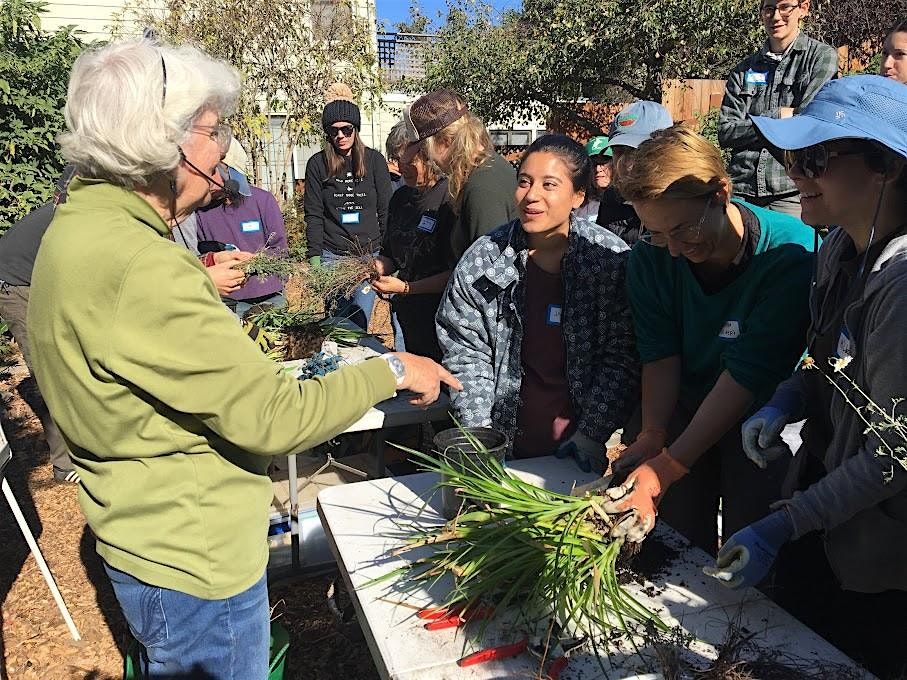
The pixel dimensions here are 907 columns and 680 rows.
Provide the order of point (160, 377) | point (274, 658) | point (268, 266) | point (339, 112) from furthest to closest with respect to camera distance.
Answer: point (339, 112) < point (268, 266) < point (274, 658) < point (160, 377)

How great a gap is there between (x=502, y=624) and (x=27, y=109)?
23.3 feet

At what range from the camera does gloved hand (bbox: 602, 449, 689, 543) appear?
5.48 feet

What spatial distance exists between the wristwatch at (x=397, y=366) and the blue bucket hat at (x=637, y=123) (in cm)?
226

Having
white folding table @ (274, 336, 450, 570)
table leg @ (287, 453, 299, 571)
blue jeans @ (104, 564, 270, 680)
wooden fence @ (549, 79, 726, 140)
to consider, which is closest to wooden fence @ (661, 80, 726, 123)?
wooden fence @ (549, 79, 726, 140)

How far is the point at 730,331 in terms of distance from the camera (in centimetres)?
225

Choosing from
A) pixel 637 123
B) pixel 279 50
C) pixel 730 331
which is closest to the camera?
pixel 730 331

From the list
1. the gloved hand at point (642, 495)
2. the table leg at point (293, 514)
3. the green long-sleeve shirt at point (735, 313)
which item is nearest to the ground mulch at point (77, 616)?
the table leg at point (293, 514)

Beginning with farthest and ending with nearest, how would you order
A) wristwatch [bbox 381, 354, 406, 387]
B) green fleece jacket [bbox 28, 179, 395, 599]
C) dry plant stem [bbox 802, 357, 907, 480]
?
wristwatch [bbox 381, 354, 406, 387]
green fleece jacket [bbox 28, 179, 395, 599]
dry plant stem [bbox 802, 357, 907, 480]

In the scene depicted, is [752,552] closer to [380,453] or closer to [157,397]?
[157,397]

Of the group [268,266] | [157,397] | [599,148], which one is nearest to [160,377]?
[157,397]

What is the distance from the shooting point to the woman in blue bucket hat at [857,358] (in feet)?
4.96

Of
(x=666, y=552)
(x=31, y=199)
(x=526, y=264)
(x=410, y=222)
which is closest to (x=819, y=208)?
(x=666, y=552)

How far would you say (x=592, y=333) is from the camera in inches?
103

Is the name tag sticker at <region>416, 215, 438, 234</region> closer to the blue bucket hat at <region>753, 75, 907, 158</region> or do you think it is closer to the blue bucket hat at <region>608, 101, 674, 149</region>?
the blue bucket hat at <region>608, 101, 674, 149</region>
